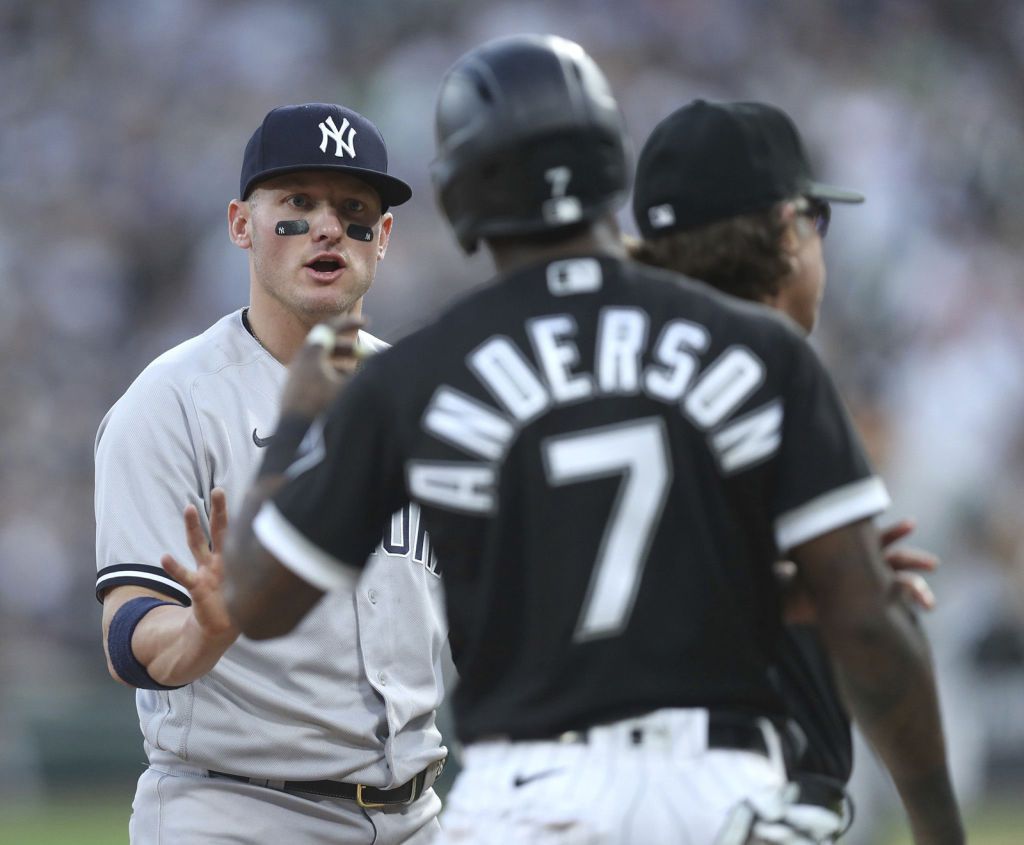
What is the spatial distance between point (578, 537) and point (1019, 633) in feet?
32.0

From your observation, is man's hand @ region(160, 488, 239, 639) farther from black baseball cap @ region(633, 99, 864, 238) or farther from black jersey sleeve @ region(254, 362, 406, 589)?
black baseball cap @ region(633, 99, 864, 238)

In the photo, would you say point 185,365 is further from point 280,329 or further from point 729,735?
point 729,735

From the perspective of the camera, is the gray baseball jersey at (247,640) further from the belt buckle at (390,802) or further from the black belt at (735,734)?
the black belt at (735,734)

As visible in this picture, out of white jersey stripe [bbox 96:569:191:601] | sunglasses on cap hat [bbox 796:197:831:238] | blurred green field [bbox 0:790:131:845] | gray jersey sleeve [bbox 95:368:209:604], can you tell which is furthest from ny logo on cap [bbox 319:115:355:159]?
blurred green field [bbox 0:790:131:845]

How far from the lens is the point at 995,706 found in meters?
10.9

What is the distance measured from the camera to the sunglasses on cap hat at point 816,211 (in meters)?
2.99

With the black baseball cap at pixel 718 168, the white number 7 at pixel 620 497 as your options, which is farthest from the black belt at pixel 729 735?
the black baseball cap at pixel 718 168

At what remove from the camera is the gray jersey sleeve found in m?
3.64

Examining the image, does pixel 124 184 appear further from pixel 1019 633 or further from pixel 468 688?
pixel 468 688

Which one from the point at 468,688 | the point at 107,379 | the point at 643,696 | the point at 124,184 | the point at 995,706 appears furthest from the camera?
the point at 124,184

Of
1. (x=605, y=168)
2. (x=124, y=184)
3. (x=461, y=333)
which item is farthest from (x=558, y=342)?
(x=124, y=184)

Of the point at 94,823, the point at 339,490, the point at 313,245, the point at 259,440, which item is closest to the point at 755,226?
the point at 339,490

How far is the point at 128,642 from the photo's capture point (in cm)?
348

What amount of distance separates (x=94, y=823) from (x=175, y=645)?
726 centimetres
